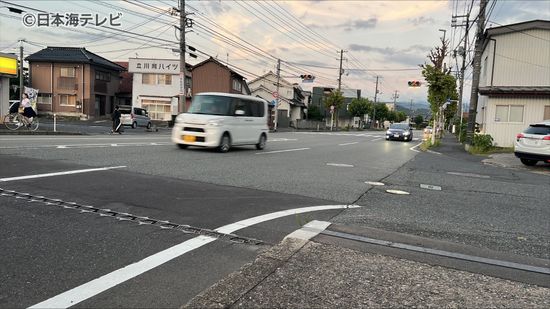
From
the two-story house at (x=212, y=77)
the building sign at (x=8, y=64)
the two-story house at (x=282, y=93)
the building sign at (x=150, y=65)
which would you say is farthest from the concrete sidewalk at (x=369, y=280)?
the two-story house at (x=282, y=93)

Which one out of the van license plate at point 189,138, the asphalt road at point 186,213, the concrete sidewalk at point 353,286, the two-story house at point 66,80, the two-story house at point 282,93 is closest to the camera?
the concrete sidewalk at point 353,286

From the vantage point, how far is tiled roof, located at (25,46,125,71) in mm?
48625

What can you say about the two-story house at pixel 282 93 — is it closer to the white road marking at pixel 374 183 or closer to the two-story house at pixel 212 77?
the two-story house at pixel 212 77

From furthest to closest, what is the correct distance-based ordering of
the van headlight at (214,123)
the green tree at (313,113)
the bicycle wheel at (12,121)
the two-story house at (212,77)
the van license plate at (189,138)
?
the green tree at (313,113) < the two-story house at (212,77) < the bicycle wheel at (12,121) < the van license plate at (189,138) < the van headlight at (214,123)

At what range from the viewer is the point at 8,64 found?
25.0 m

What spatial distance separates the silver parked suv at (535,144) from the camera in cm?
1441

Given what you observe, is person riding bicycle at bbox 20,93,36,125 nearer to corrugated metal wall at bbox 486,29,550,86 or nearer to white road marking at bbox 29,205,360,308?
white road marking at bbox 29,205,360,308

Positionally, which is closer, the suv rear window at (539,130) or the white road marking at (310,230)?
the white road marking at (310,230)

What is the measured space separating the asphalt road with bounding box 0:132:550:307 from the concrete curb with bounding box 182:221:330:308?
0.54 feet

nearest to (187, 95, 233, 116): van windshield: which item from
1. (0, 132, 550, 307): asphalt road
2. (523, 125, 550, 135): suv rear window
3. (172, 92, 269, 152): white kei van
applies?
(172, 92, 269, 152): white kei van

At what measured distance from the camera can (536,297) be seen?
3.39m

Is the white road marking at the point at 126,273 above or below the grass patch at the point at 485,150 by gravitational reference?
below

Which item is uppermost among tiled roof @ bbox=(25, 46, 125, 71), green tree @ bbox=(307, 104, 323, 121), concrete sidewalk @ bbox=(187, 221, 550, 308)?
tiled roof @ bbox=(25, 46, 125, 71)

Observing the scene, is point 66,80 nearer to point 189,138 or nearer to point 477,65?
point 189,138
